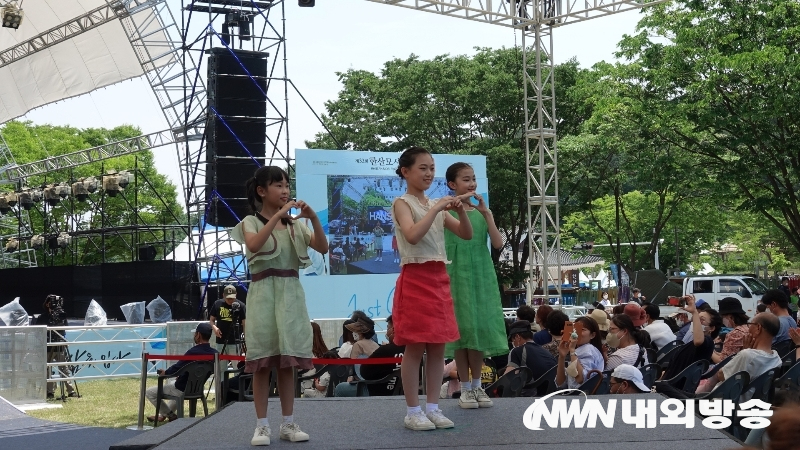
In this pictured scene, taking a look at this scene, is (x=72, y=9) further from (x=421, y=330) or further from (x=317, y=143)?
(x=421, y=330)

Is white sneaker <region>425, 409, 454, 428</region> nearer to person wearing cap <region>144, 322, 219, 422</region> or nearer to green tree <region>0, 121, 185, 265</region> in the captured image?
person wearing cap <region>144, 322, 219, 422</region>

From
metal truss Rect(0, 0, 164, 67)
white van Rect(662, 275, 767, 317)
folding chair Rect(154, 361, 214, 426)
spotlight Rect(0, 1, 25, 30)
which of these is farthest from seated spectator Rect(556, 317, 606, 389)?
white van Rect(662, 275, 767, 317)

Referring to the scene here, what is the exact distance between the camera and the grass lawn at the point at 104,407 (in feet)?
31.1

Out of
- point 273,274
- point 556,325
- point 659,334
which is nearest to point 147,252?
point 659,334

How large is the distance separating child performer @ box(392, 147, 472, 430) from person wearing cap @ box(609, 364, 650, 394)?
157 centimetres

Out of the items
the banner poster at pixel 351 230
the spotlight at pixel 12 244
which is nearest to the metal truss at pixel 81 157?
the spotlight at pixel 12 244

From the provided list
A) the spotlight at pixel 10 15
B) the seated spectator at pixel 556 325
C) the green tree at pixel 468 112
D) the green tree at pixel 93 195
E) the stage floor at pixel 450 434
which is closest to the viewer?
the stage floor at pixel 450 434

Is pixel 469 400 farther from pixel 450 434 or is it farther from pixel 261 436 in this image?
pixel 261 436

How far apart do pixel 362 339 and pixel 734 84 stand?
12.7 m

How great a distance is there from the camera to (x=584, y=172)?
92.6 ft

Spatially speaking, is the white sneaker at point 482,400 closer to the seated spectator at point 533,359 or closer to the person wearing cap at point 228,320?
the seated spectator at point 533,359

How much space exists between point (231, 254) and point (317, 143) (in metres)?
15.3

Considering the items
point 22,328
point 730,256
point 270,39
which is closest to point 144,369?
point 22,328

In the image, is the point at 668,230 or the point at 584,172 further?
the point at 668,230
